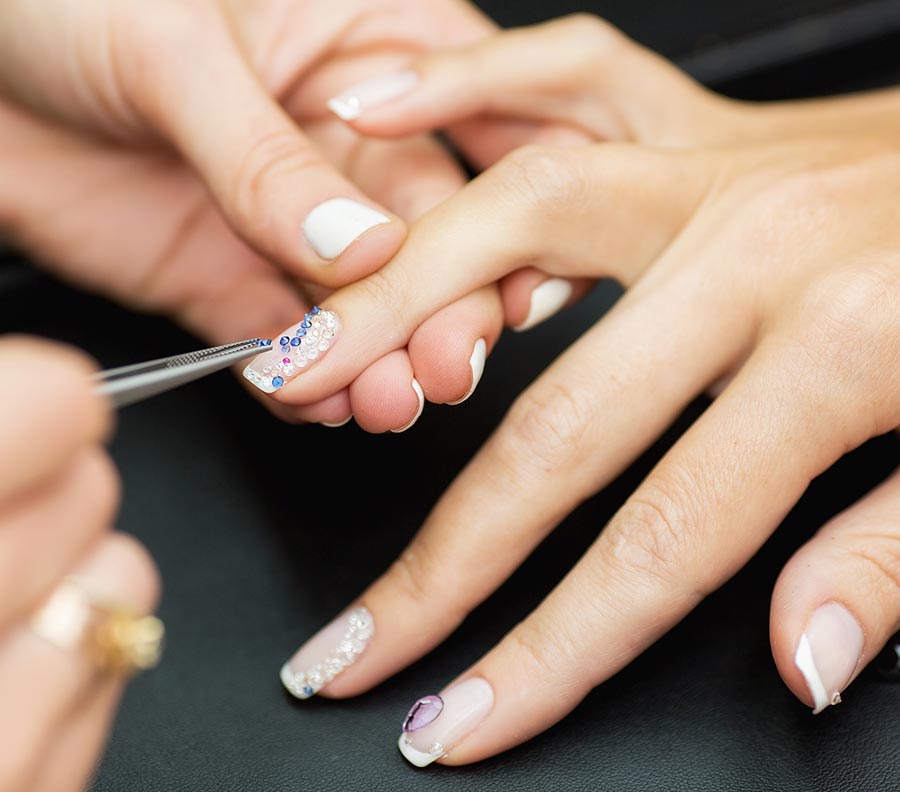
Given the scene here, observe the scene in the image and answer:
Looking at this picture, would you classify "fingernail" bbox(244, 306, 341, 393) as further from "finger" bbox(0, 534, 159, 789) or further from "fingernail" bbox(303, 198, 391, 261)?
"finger" bbox(0, 534, 159, 789)

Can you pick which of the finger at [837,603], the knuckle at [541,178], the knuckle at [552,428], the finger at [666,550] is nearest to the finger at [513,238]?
the knuckle at [541,178]

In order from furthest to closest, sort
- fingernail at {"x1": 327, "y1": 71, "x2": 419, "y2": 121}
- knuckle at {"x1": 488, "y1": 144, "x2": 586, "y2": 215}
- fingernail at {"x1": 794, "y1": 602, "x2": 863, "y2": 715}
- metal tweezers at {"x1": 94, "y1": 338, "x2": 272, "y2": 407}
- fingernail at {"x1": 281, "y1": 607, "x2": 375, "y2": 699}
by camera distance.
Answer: fingernail at {"x1": 327, "y1": 71, "x2": 419, "y2": 121}, knuckle at {"x1": 488, "y1": 144, "x2": 586, "y2": 215}, fingernail at {"x1": 281, "y1": 607, "x2": 375, "y2": 699}, fingernail at {"x1": 794, "y1": 602, "x2": 863, "y2": 715}, metal tweezers at {"x1": 94, "y1": 338, "x2": 272, "y2": 407}

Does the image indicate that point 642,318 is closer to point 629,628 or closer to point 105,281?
point 629,628

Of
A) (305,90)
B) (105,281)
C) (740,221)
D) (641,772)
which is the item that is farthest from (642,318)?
(105,281)

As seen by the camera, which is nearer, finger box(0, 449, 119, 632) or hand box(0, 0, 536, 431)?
finger box(0, 449, 119, 632)

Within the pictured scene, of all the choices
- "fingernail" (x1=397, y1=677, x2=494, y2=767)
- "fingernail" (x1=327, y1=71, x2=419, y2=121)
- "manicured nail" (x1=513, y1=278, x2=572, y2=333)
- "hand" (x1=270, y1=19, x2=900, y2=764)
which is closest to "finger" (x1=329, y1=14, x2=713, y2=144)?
"fingernail" (x1=327, y1=71, x2=419, y2=121)

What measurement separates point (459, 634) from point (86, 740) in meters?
0.44

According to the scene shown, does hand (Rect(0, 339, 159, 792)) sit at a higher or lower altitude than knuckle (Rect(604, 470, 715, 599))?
higher

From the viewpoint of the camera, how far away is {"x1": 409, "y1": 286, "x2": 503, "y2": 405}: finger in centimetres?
Result: 87

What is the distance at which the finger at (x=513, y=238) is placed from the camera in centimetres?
87

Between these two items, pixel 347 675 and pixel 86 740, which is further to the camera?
pixel 347 675

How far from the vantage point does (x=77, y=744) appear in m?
0.50

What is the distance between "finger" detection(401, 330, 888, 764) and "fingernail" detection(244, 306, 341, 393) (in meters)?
0.30

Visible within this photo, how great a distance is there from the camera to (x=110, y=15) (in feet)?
3.49
